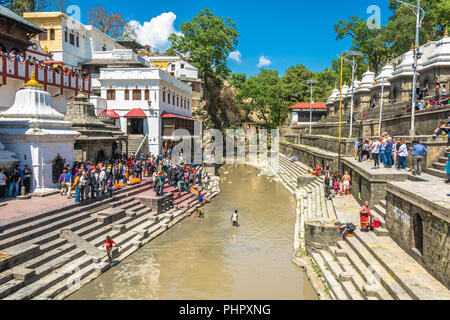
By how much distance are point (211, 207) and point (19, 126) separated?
1189 cm

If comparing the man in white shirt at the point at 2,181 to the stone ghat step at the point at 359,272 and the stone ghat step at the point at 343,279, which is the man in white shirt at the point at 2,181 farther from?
the stone ghat step at the point at 359,272

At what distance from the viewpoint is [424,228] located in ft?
29.4

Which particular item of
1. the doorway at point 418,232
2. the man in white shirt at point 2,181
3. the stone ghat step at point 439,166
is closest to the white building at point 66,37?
the man in white shirt at point 2,181

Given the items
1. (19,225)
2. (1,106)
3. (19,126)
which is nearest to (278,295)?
(19,225)

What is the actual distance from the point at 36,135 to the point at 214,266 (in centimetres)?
966

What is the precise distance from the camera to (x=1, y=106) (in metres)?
20.9

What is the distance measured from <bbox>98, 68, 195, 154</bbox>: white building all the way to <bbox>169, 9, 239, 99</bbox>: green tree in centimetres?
1685

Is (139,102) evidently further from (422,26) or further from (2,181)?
(422,26)

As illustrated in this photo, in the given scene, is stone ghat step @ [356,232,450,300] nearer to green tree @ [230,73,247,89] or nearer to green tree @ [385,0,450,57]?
green tree @ [385,0,450,57]

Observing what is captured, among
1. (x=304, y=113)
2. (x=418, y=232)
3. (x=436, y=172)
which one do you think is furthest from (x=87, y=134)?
(x=304, y=113)

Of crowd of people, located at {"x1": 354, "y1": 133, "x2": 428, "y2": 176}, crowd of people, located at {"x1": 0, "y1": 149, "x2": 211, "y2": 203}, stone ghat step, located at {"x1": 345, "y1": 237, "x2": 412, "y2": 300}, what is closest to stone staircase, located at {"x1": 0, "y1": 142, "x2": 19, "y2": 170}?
crowd of people, located at {"x1": 0, "y1": 149, "x2": 211, "y2": 203}

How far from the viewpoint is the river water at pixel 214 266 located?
1043 centimetres

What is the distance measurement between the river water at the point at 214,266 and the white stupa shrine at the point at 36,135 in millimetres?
5905

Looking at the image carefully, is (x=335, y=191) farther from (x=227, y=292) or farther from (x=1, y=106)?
(x=1, y=106)
